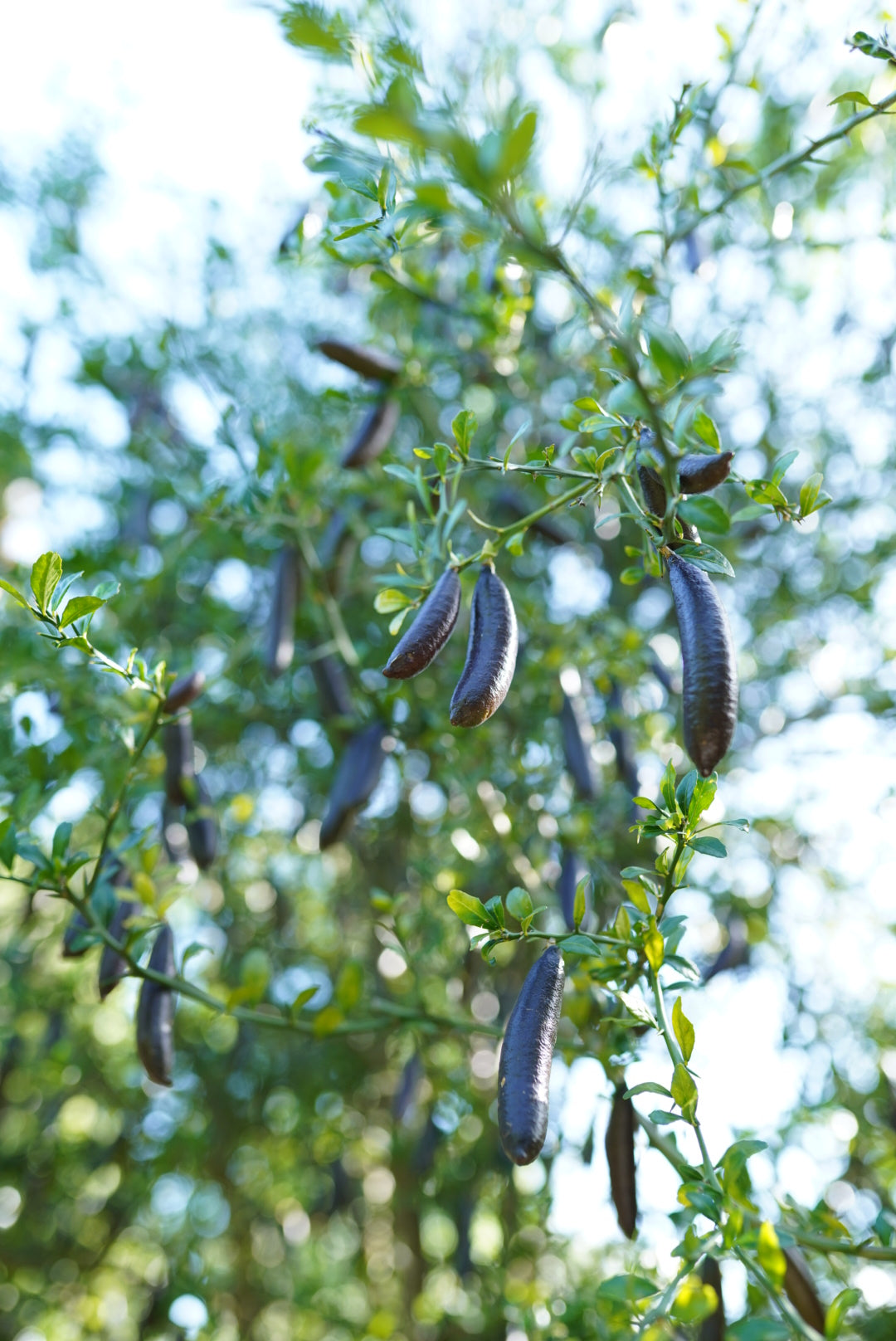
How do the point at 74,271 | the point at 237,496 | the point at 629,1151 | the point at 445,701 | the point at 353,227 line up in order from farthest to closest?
the point at 74,271
the point at 445,701
the point at 237,496
the point at 629,1151
the point at 353,227

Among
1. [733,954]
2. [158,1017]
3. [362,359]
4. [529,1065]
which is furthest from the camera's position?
[733,954]

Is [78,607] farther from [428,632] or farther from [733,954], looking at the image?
[733,954]

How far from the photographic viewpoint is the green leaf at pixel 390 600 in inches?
61.1

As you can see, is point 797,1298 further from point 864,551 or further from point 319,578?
point 864,551

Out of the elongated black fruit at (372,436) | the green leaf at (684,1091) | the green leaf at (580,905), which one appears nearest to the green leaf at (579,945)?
the green leaf at (580,905)

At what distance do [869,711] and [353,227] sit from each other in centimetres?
276

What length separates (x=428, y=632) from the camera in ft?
4.31

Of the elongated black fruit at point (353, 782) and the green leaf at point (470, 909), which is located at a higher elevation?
the green leaf at point (470, 909)

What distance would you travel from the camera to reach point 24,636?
2.85 meters

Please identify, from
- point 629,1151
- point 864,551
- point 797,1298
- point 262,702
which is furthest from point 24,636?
point 864,551

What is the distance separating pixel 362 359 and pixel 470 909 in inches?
59.5

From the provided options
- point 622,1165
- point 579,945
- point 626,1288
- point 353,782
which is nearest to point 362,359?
point 353,782

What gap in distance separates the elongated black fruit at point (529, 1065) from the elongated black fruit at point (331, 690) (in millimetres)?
1504

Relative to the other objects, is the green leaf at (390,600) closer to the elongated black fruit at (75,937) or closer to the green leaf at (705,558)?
the green leaf at (705,558)
